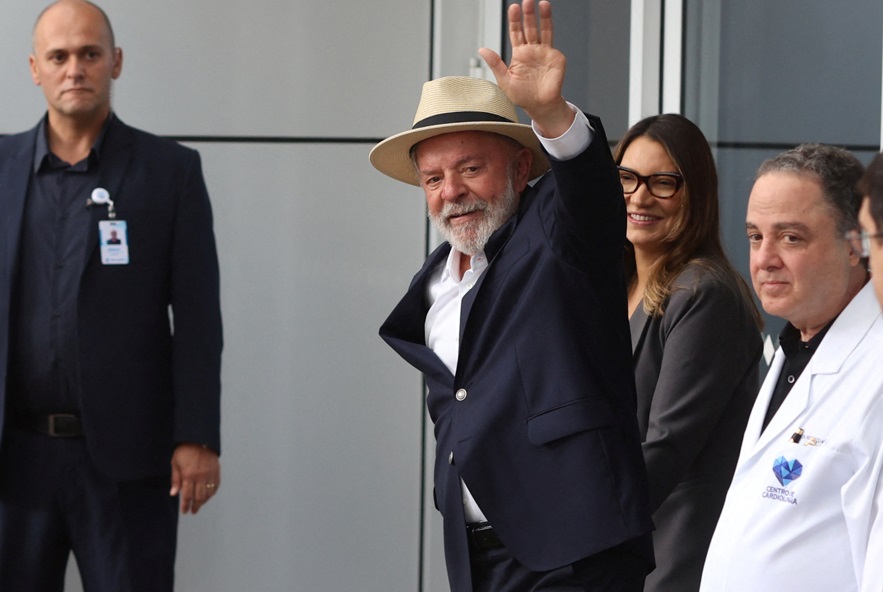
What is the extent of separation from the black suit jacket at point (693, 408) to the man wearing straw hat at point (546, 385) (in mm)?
300

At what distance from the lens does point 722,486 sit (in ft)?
9.09

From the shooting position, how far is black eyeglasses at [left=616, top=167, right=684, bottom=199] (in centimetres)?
289

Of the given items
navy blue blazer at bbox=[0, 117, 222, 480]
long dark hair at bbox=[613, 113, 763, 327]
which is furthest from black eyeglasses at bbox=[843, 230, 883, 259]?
navy blue blazer at bbox=[0, 117, 222, 480]

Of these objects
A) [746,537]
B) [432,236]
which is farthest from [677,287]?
[432,236]

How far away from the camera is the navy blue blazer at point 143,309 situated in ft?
10.9

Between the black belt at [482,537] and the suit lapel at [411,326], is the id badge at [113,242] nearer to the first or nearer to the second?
Answer: the suit lapel at [411,326]

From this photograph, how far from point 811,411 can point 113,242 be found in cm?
198

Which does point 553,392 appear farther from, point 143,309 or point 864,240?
point 143,309

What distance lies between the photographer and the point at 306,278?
508 centimetres

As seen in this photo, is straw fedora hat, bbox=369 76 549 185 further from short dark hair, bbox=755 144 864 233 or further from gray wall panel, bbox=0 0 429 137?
gray wall panel, bbox=0 0 429 137

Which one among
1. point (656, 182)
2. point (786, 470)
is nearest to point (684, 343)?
point (656, 182)

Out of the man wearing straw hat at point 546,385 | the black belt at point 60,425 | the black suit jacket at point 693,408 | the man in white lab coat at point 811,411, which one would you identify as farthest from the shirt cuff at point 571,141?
the black belt at point 60,425

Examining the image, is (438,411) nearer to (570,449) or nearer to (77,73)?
(570,449)

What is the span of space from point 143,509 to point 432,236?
1.99 meters
